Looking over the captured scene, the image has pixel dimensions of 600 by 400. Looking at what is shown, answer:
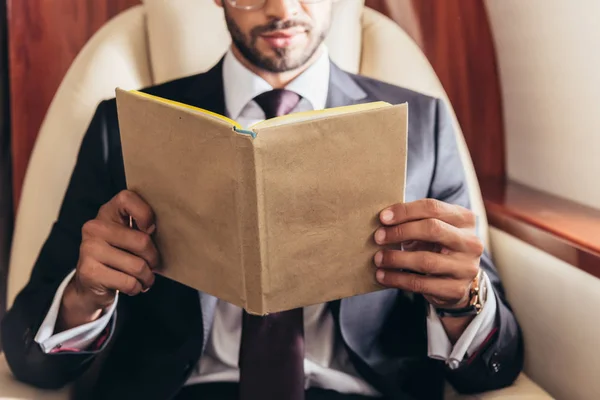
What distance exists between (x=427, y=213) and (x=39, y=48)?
31.0 inches

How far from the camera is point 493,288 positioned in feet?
3.19

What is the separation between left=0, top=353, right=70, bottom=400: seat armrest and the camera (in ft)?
2.93

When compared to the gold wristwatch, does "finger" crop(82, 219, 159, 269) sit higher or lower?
higher

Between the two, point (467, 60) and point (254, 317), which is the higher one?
point (467, 60)

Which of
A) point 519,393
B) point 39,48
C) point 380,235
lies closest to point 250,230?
point 380,235

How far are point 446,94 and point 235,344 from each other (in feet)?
2.06

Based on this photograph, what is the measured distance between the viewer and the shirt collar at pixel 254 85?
1031mm

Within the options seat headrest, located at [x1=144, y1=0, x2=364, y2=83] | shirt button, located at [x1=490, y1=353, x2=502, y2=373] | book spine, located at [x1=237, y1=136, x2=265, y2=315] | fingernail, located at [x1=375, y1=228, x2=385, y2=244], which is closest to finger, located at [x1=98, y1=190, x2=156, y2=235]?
book spine, located at [x1=237, y1=136, x2=265, y2=315]

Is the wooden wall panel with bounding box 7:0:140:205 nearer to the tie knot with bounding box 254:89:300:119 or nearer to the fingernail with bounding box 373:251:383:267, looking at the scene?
the tie knot with bounding box 254:89:300:119

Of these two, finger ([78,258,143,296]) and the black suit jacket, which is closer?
finger ([78,258,143,296])

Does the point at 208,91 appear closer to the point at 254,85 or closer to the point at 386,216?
the point at 254,85

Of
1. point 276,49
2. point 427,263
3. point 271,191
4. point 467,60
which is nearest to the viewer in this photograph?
point 271,191

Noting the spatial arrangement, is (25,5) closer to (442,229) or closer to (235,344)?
(235,344)

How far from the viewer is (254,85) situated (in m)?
1.03
